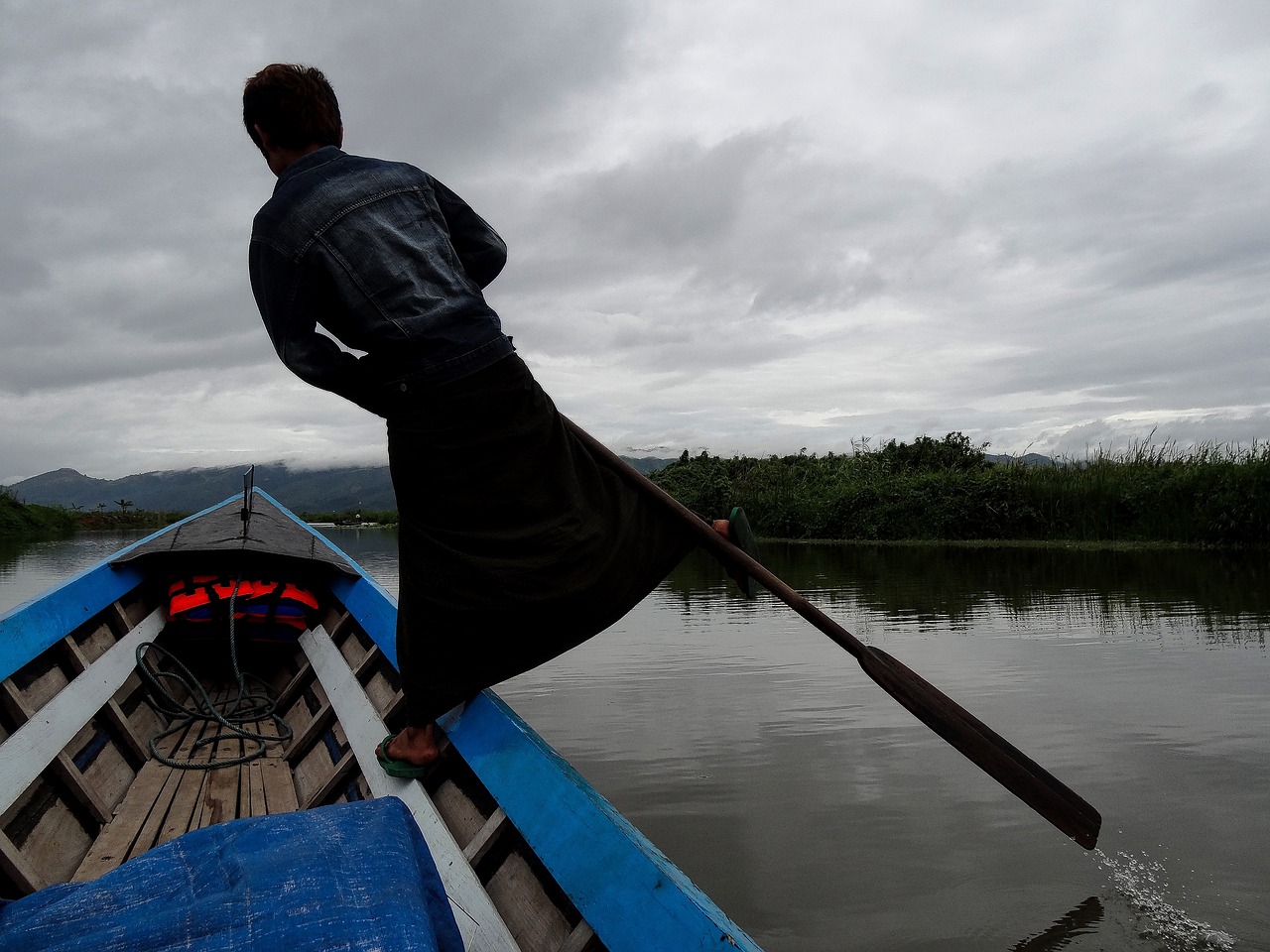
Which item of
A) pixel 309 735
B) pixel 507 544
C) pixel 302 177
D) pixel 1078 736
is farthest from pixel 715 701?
pixel 302 177

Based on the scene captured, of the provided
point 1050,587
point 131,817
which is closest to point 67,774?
point 131,817

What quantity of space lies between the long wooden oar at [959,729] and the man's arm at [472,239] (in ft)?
1.35

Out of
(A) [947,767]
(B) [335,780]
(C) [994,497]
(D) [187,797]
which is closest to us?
(B) [335,780]

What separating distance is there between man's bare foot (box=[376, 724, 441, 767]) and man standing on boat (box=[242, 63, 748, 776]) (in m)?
0.07

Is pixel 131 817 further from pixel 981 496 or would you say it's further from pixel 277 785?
pixel 981 496

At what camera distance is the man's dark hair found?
1915 millimetres

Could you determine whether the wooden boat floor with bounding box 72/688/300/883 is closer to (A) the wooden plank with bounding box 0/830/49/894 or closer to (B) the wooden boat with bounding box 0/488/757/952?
(B) the wooden boat with bounding box 0/488/757/952

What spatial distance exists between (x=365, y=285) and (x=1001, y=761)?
70.3 inches

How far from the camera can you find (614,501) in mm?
2027

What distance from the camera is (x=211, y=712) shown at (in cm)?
302

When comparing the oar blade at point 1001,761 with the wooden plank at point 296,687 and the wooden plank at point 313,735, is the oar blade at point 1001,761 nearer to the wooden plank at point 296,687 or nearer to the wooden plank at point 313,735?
the wooden plank at point 313,735

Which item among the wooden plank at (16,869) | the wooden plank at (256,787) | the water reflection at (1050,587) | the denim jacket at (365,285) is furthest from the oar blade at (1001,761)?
the water reflection at (1050,587)

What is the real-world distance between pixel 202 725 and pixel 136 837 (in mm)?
1116

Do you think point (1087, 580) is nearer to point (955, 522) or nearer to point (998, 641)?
point (998, 641)
